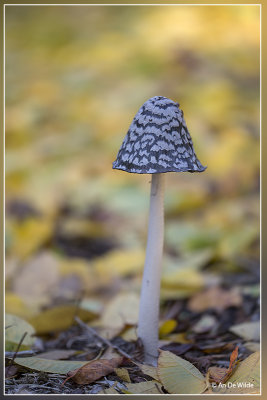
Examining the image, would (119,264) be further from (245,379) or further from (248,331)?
(245,379)

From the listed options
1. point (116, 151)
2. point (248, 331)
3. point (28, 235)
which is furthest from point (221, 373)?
point (116, 151)

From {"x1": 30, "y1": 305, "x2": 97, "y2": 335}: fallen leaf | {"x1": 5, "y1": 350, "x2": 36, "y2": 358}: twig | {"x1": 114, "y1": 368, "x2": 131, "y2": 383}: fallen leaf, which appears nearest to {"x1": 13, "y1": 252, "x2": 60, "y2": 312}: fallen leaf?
{"x1": 30, "y1": 305, "x2": 97, "y2": 335}: fallen leaf

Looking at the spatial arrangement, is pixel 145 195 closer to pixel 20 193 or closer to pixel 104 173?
pixel 104 173

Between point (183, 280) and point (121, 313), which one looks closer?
point (121, 313)

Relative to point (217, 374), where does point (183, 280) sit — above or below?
above

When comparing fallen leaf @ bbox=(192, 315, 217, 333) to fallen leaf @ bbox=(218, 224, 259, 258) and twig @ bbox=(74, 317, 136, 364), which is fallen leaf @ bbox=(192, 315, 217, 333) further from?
fallen leaf @ bbox=(218, 224, 259, 258)

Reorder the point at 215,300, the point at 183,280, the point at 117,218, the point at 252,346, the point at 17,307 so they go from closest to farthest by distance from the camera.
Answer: the point at 252,346 < the point at 17,307 < the point at 215,300 < the point at 183,280 < the point at 117,218

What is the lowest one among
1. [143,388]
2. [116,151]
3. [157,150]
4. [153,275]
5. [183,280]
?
[143,388]

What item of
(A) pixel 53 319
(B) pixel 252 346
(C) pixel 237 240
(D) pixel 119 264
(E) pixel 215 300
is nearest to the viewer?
(B) pixel 252 346
